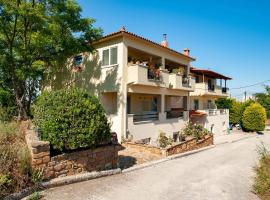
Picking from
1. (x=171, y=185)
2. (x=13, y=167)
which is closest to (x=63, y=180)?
(x=13, y=167)

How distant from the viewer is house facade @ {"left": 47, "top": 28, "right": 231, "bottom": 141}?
1803 cm

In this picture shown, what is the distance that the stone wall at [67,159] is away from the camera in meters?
8.32

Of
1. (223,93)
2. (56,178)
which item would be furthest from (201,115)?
(56,178)

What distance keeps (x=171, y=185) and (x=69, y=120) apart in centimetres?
490

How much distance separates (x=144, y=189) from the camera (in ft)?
30.0

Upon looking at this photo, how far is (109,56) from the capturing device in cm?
1903

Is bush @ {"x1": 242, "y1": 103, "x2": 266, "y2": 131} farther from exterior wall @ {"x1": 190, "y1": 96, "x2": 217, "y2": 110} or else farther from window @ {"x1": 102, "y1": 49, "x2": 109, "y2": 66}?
window @ {"x1": 102, "y1": 49, "x2": 109, "y2": 66}

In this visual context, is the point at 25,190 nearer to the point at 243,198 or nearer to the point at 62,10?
the point at 243,198

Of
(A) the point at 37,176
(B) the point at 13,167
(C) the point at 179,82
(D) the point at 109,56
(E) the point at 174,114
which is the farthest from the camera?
(E) the point at 174,114

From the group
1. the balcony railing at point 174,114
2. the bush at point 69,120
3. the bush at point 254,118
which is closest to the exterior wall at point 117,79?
the balcony railing at point 174,114

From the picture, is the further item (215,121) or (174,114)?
(215,121)

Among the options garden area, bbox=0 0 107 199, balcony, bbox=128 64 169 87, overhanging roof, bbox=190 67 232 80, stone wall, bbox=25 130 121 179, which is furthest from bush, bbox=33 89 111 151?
overhanging roof, bbox=190 67 232 80

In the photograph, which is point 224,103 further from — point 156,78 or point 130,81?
point 130,81

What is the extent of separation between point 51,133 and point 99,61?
11841mm
